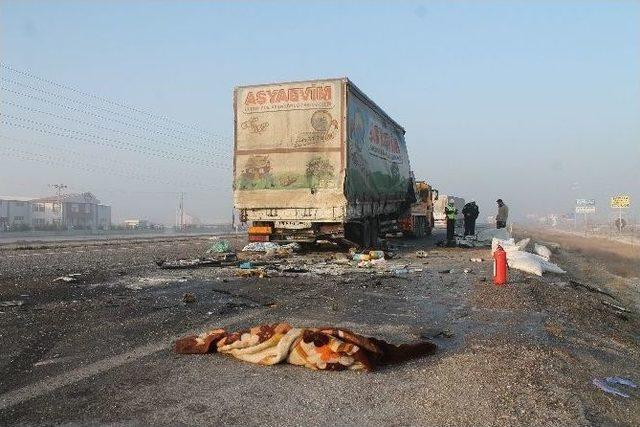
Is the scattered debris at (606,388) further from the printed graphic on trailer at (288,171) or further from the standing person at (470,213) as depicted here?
the standing person at (470,213)

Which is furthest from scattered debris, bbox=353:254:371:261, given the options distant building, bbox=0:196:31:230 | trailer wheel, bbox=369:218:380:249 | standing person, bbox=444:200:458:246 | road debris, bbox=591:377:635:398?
distant building, bbox=0:196:31:230

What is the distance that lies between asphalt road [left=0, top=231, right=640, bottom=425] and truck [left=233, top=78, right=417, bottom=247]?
3669 mm

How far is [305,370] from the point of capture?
3.88m

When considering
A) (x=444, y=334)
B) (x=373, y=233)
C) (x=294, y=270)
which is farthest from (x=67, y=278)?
(x=373, y=233)

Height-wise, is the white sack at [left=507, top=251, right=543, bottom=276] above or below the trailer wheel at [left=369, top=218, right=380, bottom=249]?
below

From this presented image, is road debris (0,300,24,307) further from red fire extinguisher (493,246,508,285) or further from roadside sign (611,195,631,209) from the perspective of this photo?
roadside sign (611,195,631,209)

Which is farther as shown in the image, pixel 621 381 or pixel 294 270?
pixel 294 270

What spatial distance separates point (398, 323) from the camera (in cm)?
564

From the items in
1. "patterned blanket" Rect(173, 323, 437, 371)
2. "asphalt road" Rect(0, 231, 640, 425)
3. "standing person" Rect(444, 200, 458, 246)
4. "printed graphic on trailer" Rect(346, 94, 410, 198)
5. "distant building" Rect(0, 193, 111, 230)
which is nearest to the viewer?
"asphalt road" Rect(0, 231, 640, 425)

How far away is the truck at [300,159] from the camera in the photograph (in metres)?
12.1

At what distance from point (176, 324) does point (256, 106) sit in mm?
8169

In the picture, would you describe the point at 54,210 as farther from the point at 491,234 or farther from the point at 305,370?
the point at 305,370

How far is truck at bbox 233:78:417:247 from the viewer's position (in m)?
12.1

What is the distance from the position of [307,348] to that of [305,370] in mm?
184
